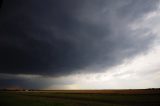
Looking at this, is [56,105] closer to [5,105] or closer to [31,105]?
[31,105]

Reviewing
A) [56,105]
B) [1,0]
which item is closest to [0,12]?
[1,0]

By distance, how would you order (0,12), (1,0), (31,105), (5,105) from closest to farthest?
1. (1,0)
2. (0,12)
3. (5,105)
4. (31,105)

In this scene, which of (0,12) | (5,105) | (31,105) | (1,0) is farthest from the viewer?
(31,105)

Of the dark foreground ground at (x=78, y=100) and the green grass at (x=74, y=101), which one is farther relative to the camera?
the dark foreground ground at (x=78, y=100)

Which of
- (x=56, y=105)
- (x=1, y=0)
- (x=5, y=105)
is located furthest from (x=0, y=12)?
(x=56, y=105)

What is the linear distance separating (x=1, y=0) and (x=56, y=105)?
71.5 ft

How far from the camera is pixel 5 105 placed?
32031 mm

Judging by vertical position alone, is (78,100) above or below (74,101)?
above

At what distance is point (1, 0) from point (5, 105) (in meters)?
18.1

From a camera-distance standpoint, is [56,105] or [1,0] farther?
[56,105]

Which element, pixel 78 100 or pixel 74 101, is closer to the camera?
pixel 74 101

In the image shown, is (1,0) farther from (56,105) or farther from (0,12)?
(56,105)

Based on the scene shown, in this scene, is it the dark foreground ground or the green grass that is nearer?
the green grass

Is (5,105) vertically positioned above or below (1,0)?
below
